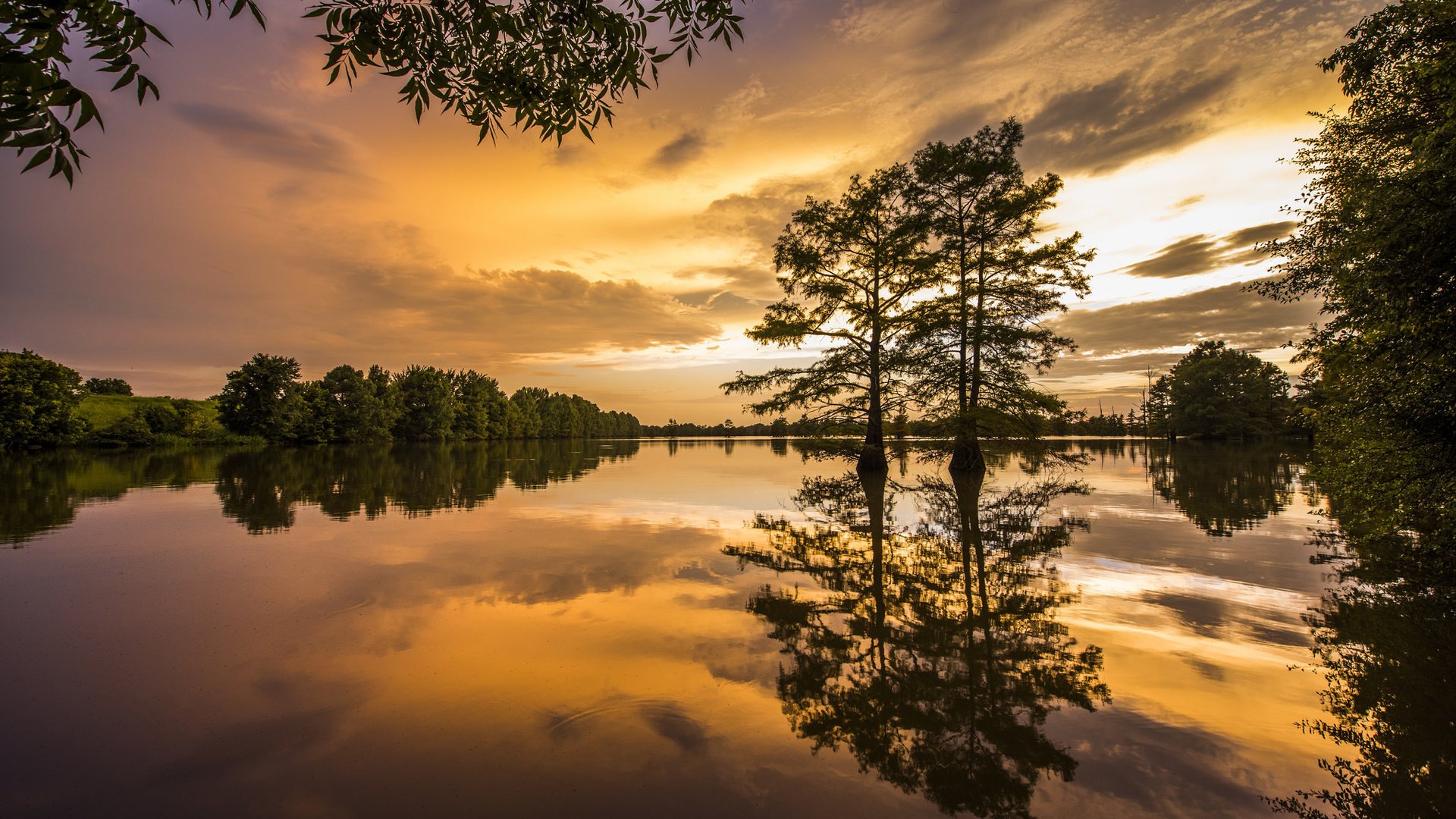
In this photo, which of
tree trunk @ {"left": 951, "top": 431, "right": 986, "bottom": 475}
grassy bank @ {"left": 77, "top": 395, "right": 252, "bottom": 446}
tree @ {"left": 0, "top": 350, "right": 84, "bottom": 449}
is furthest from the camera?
grassy bank @ {"left": 77, "top": 395, "right": 252, "bottom": 446}

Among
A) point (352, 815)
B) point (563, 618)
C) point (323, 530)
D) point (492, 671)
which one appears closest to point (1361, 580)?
point (563, 618)

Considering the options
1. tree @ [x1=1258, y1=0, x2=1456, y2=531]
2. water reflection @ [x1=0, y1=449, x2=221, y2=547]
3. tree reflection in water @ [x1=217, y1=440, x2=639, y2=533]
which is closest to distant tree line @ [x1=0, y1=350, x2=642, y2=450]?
water reflection @ [x1=0, y1=449, x2=221, y2=547]

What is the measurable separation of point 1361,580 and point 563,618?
10251mm

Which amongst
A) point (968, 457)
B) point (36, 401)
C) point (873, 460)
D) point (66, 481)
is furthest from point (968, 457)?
point (36, 401)

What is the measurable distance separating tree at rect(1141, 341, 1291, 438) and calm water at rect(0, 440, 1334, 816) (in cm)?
8695

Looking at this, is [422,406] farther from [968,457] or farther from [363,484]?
[968,457]

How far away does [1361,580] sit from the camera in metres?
7.16

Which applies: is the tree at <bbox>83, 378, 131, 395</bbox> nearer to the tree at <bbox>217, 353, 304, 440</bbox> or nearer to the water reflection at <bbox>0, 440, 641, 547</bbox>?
the tree at <bbox>217, 353, 304, 440</bbox>

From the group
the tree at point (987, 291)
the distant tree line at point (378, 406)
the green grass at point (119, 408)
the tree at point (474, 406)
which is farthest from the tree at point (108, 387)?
the tree at point (987, 291)

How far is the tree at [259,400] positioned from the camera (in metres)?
57.8

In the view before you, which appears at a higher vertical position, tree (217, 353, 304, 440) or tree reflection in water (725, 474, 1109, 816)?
tree (217, 353, 304, 440)

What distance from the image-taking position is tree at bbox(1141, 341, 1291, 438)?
76000 millimetres

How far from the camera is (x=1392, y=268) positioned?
6.45 m

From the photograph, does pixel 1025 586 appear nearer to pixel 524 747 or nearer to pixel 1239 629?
pixel 1239 629
